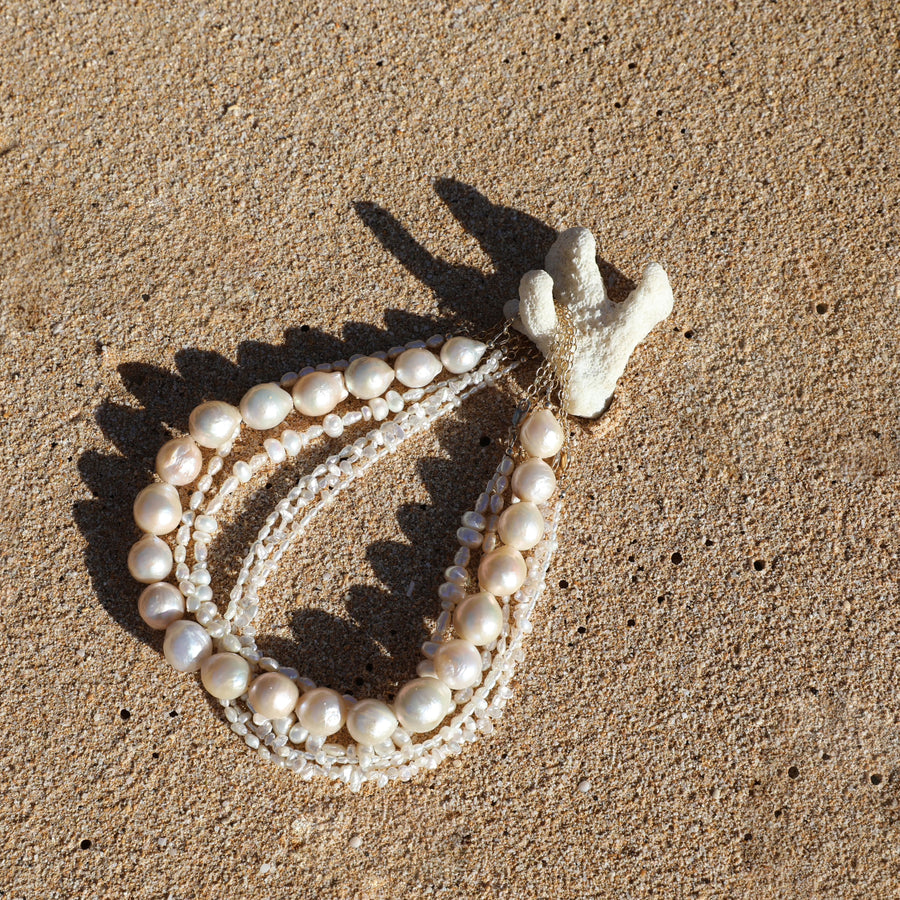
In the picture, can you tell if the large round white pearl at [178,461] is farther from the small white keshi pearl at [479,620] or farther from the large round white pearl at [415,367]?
the small white keshi pearl at [479,620]

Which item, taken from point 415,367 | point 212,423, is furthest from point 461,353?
point 212,423

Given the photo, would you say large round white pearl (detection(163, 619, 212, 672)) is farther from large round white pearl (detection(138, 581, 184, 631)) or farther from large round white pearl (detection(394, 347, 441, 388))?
large round white pearl (detection(394, 347, 441, 388))

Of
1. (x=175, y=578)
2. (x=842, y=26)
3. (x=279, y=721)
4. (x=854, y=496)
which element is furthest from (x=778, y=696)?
(x=842, y=26)

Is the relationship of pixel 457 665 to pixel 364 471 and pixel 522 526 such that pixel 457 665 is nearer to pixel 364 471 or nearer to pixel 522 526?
pixel 522 526

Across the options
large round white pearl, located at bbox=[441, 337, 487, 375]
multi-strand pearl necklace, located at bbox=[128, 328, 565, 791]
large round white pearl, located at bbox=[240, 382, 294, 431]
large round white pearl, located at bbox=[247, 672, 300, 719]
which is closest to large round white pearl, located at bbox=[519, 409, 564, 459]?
multi-strand pearl necklace, located at bbox=[128, 328, 565, 791]

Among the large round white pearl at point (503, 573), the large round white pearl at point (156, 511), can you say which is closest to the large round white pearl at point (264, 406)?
the large round white pearl at point (156, 511)

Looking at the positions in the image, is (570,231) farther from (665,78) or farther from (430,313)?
(665,78)

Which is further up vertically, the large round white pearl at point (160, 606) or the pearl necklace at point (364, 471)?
the large round white pearl at point (160, 606)
